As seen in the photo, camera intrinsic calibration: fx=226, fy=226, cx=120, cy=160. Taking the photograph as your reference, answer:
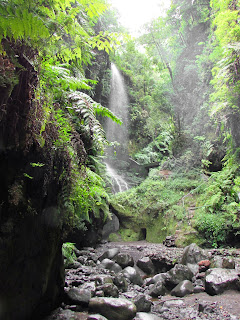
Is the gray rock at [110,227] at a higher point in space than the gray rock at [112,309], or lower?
higher

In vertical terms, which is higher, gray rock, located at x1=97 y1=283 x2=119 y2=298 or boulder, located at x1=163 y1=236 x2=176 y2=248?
boulder, located at x1=163 y1=236 x2=176 y2=248

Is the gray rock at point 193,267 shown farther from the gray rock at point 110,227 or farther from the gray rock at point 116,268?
the gray rock at point 110,227

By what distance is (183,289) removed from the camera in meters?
4.61

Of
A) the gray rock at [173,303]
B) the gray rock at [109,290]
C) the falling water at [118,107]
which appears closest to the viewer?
the gray rock at [109,290]

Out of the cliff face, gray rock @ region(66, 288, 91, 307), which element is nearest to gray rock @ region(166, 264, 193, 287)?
gray rock @ region(66, 288, 91, 307)

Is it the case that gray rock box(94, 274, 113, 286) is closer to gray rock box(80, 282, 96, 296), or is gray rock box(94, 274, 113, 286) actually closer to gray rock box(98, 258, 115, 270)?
gray rock box(80, 282, 96, 296)

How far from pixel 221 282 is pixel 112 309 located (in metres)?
2.35

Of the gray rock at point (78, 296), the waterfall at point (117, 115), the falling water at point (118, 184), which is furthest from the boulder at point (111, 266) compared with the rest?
the waterfall at point (117, 115)

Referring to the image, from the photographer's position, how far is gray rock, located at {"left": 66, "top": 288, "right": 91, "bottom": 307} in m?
3.30

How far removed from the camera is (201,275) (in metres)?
5.14

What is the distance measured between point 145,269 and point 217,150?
25.7 feet

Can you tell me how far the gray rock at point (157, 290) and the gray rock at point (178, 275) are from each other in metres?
0.30

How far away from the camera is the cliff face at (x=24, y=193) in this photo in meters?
2.12

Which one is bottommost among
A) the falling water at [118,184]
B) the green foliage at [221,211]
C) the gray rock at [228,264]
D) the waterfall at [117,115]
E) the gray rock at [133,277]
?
the gray rock at [133,277]
